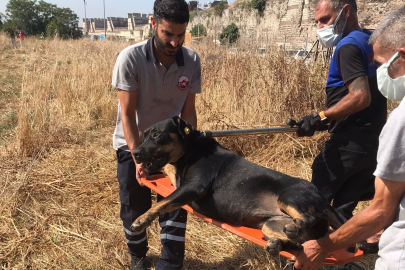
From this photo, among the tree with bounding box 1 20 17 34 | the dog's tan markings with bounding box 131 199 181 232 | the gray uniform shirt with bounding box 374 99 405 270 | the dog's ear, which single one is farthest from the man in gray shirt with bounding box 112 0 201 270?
the tree with bounding box 1 20 17 34

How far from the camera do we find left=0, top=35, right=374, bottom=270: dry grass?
3.50 meters

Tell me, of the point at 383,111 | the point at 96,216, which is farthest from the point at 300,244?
the point at 96,216

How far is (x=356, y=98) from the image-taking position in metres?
2.52

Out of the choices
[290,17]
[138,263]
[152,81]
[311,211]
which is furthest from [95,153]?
[290,17]

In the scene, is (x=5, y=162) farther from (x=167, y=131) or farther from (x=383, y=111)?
(x=383, y=111)

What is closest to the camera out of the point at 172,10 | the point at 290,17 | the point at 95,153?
the point at 172,10

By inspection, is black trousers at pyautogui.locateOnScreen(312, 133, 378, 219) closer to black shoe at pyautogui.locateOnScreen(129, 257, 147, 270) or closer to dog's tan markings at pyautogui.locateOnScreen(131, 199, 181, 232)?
dog's tan markings at pyautogui.locateOnScreen(131, 199, 181, 232)

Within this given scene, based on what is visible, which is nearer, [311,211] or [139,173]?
[311,211]

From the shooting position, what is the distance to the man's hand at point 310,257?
1977 millimetres

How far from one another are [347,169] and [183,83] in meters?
1.66

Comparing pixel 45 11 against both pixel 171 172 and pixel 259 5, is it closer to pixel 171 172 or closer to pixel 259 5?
pixel 259 5

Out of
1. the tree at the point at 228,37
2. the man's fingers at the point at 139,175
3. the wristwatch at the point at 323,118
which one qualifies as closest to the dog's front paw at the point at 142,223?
the man's fingers at the point at 139,175

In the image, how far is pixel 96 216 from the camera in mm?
4148

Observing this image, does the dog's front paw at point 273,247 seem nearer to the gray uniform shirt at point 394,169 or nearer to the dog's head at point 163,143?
the gray uniform shirt at point 394,169
